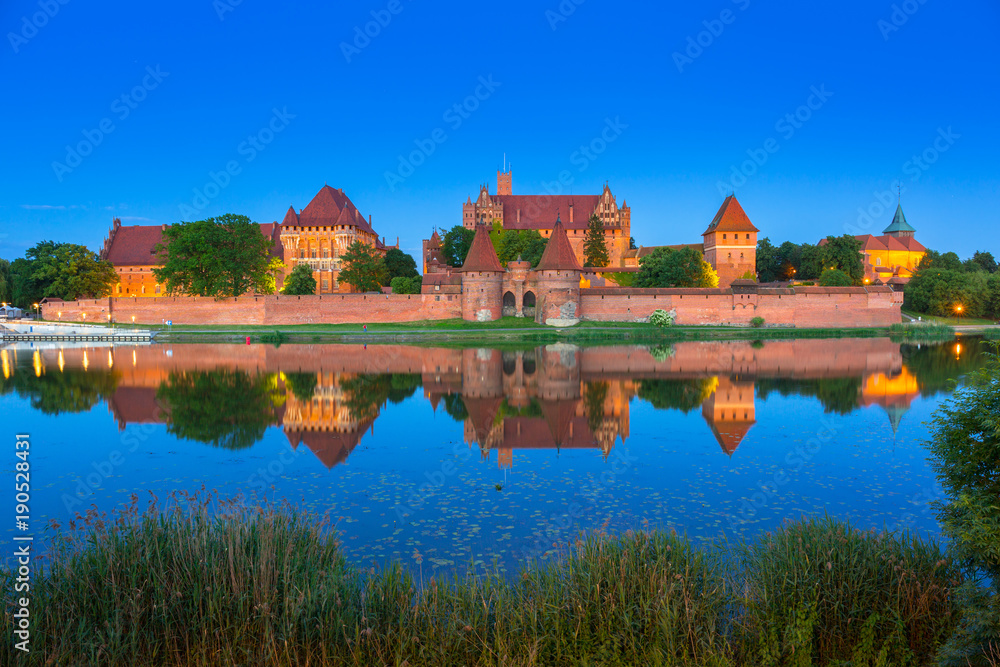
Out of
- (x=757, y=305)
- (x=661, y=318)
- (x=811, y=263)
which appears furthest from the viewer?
(x=811, y=263)

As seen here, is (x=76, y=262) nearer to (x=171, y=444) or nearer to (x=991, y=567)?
(x=171, y=444)

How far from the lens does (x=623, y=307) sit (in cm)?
4138

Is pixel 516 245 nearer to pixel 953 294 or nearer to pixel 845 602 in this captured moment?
pixel 953 294

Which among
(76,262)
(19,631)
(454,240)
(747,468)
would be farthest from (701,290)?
(76,262)

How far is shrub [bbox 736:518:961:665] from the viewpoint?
4.62 meters

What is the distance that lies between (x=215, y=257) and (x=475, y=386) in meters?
31.5

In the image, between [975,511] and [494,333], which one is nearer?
[975,511]

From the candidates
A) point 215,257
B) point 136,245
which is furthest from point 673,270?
point 136,245

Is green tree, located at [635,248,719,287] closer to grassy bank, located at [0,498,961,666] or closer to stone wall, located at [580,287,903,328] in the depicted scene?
stone wall, located at [580,287,903,328]

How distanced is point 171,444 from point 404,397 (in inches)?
240

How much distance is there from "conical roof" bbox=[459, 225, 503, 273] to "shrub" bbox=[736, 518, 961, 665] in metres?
35.7

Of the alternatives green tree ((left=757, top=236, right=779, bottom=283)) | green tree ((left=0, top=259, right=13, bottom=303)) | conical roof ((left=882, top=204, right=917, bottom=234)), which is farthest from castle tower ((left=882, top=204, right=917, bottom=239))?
green tree ((left=0, top=259, right=13, bottom=303))

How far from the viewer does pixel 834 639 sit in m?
4.79

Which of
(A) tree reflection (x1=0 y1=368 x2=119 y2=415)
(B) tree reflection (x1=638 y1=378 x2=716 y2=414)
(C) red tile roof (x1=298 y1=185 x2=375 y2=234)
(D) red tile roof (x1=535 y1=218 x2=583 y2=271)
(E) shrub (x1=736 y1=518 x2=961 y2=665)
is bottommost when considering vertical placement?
(E) shrub (x1=736 y1=518 x2=961 y2=665)
